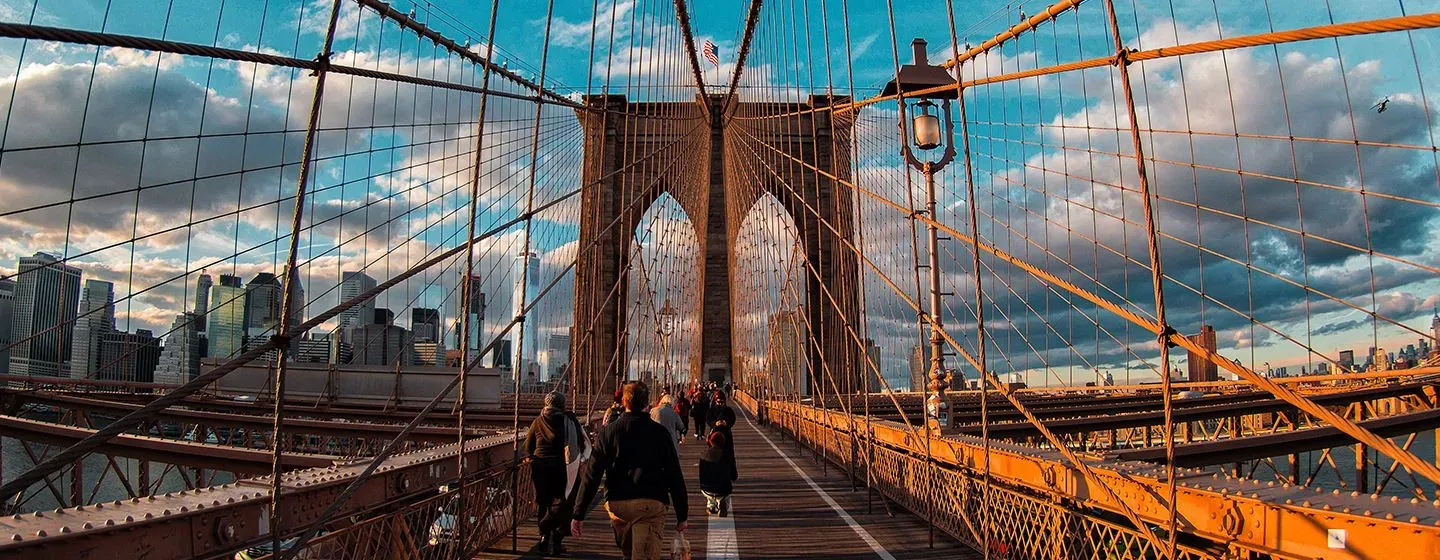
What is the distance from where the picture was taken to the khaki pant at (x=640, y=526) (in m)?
4.30

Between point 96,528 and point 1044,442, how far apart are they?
14.1 m

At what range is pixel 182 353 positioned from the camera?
42.2 feet

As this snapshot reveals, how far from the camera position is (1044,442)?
14.4m

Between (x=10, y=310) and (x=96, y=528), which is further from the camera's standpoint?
(x=10, y=310)

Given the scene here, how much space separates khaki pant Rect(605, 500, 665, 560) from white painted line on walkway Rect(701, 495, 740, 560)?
1656mm

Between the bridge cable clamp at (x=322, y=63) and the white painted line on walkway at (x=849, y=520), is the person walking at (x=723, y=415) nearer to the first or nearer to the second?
the white painted line on walkway at (x=849, y=520)

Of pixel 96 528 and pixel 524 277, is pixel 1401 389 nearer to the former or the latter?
pixel 524 277

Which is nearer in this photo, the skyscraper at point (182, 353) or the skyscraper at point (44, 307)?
the skyscraper at point (44, 307)

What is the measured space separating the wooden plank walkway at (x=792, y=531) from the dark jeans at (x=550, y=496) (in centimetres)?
23

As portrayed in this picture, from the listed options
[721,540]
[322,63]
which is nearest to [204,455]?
[721,540]

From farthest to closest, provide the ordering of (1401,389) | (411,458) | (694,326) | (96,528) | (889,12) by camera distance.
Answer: (694,326) → (1401,389) → (889,12) → (411,458) → (96,528)

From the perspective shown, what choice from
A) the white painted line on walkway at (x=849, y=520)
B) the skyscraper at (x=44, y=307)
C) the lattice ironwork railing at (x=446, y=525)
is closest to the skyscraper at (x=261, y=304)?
the skyscraper at (x=44, y=307)

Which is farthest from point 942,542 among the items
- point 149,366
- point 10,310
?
point 149,366

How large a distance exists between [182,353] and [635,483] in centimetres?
1146
